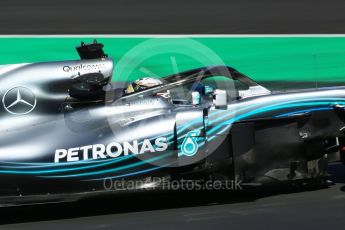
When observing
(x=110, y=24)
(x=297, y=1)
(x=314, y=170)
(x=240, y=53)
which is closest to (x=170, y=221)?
(x=314, y=170)

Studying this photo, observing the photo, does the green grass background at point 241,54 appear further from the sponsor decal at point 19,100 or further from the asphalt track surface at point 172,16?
the sponsor decal at point 19,100

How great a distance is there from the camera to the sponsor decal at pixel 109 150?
16.2 ft

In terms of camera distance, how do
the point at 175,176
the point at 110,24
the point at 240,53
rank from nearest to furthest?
1. the point at 175,176
2. the point at 240,53
3. the point at 110,24

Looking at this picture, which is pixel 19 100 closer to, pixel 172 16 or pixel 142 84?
pixel 142 84

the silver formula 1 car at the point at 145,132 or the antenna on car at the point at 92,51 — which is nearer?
the silver formula 1 car at the point at 145,132

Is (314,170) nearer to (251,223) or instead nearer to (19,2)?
(251,223)

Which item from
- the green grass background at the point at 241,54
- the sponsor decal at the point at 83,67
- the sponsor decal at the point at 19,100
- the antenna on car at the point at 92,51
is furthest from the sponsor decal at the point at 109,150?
the green grass background at the point at 241,54

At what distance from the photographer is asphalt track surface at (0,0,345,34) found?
10.8 m

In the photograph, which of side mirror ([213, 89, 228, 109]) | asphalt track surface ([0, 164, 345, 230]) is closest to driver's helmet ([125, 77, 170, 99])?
side mirror ([213, 89, 228, 109])

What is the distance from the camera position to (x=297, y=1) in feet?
41.4

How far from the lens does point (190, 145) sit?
5.05m

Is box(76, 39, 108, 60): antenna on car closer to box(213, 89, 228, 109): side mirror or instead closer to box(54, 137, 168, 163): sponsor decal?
box(54, 137, 168, 163): sponsor decal

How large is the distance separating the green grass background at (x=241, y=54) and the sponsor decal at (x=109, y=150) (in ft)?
11.0

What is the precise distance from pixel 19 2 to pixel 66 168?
8.60 meters
